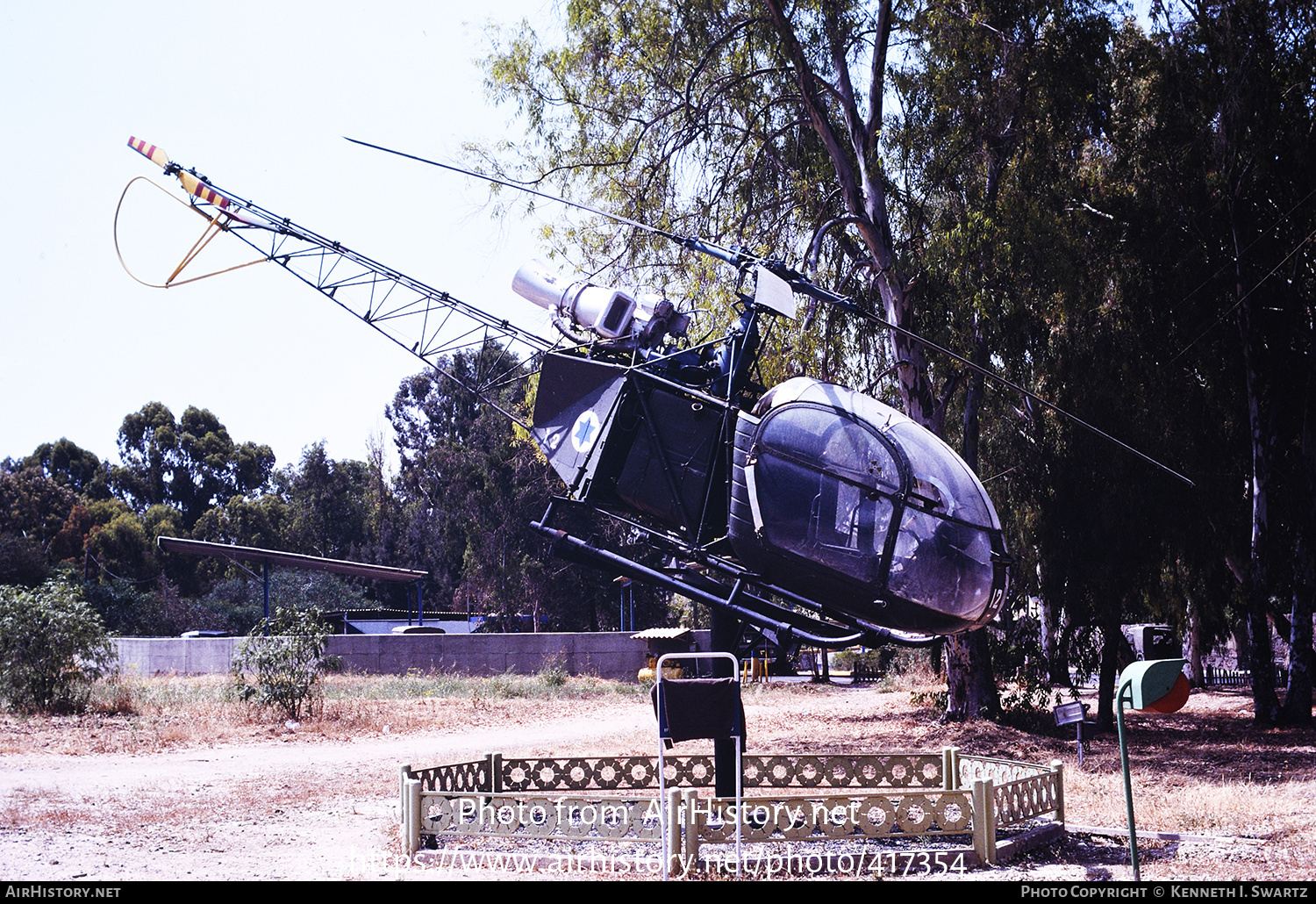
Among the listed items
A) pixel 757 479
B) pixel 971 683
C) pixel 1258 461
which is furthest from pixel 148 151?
pixel 1258 461

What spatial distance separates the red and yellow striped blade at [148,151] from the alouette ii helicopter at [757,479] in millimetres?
5562

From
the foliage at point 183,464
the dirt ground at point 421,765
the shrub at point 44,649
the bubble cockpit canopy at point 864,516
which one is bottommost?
the dirt ground at point 421,765

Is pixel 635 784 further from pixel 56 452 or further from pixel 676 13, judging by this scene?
pixel 56 452

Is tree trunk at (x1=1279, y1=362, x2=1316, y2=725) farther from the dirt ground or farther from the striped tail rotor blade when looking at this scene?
the striped tail rotor blade

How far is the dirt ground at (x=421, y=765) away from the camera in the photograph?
328 inches

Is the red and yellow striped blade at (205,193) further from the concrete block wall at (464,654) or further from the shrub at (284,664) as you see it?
the concrete block wall at (464,654)

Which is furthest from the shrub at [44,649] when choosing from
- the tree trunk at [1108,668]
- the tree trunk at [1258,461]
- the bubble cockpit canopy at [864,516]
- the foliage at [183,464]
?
the foliage at [183,464]

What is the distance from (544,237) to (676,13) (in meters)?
4.78

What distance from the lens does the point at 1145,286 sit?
19.8 metres

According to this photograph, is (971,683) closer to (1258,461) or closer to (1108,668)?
(1108,668)

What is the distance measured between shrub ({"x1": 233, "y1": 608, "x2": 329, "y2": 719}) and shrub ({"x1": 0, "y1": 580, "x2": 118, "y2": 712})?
297 cm

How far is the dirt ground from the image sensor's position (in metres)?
8.33

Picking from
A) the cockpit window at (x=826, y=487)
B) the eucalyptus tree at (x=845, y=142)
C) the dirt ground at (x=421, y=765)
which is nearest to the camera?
the cockpit window at (x=826, y=487)

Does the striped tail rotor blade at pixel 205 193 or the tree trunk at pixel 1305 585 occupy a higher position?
the striped tail rotor blade at pixel 205 193
